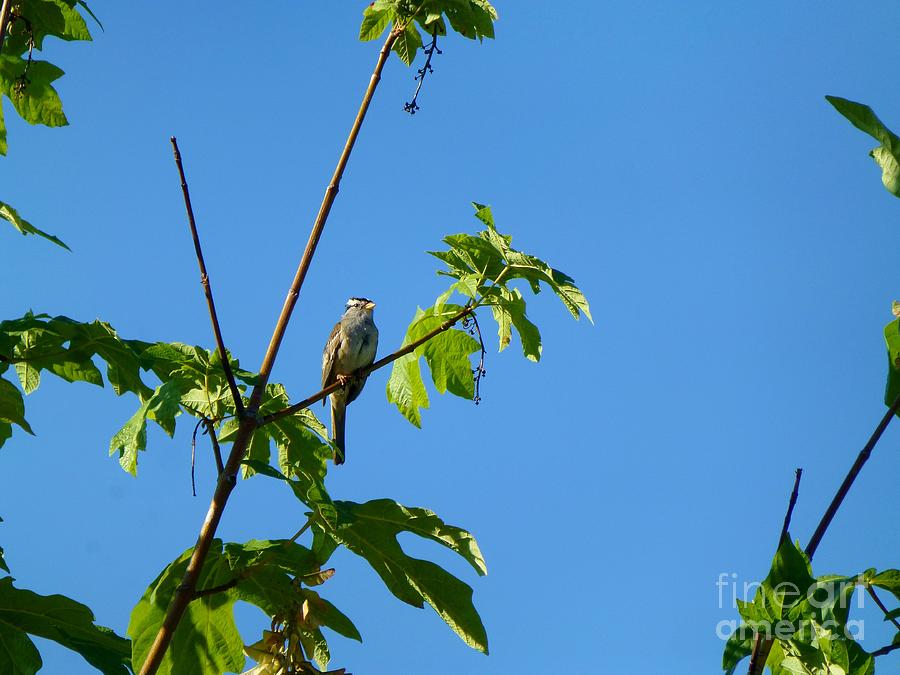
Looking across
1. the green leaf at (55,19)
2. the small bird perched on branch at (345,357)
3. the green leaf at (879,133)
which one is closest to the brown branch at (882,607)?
the green leaf at (879,133)

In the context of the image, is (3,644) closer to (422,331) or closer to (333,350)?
(422,331)

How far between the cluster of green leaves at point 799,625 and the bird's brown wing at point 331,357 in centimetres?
706

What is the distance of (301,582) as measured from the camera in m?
3.53

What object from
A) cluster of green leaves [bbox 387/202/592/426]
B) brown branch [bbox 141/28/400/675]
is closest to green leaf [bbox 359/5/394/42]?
brown branch [bbox 141/28/400/675]

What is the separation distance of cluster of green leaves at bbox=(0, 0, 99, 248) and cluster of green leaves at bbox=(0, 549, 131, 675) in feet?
7.51

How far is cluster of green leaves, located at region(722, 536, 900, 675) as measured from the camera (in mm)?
2424

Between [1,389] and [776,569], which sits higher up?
[1,389]

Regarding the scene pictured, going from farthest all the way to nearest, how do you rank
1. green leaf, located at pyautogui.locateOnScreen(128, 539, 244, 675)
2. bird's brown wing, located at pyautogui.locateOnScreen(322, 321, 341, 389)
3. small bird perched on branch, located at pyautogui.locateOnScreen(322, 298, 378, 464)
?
bird's brown wing, located at pyautogui.locateOnScreen(322, 321, 341, 389)
small bird perched on branch, located at pyautogui.locateOnScreen(322, 298, 378, 464)
green leaf, located at pyautogui.locateOnScreen(128, 539, 244, 675)

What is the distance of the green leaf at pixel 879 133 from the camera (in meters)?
2.28

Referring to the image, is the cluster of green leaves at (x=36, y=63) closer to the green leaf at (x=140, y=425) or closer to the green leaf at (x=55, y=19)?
the green leaf at (x=55, y=19)

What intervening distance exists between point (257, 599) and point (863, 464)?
2508 millimetres

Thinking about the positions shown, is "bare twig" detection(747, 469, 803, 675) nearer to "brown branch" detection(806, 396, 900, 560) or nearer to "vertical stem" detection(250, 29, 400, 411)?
"brown branch" detection(806, 396, 900, 560)

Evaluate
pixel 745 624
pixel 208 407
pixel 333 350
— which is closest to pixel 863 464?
pixel 745 624

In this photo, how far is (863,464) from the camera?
225 cm
